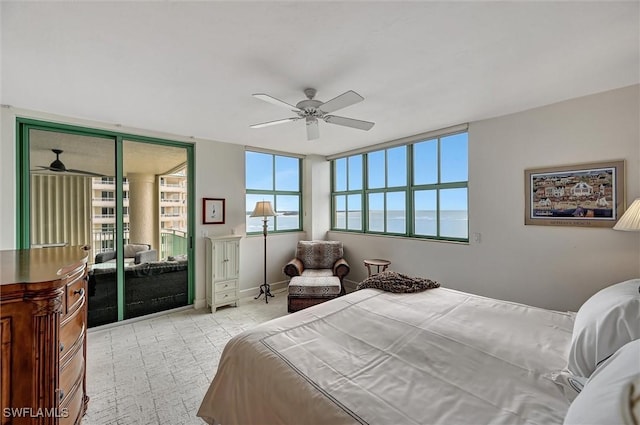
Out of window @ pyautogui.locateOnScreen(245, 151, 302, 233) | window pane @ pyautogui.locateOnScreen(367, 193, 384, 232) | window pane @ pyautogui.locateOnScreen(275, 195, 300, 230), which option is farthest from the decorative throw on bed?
window pane @ pyautogui.locateOnScreen(275, 195, 300, 230)

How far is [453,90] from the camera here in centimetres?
239

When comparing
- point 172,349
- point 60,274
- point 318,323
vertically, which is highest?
point 60,274

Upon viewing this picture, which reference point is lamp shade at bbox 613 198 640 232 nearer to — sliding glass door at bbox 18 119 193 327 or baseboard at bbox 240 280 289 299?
baseboard at bbox 240 280 289 299

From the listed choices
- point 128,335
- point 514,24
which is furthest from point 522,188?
point 128,335

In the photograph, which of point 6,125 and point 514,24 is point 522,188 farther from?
point 6,125

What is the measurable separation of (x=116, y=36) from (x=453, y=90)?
2.57m

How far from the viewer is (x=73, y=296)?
1.45 meters

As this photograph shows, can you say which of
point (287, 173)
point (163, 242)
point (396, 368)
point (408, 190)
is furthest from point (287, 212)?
point (396, 368)

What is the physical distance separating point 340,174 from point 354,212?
2.72ft

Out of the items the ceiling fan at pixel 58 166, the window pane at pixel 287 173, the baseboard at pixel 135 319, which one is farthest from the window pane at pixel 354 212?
the ceiling fan at pixel 58 166

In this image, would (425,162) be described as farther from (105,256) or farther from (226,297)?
(105,256)

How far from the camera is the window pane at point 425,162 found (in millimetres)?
3848

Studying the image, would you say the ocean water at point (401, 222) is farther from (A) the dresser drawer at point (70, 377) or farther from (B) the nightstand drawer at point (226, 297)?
(A) the dresser drawer at point (70, 377)

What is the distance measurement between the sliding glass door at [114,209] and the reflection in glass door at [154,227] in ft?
0.04
